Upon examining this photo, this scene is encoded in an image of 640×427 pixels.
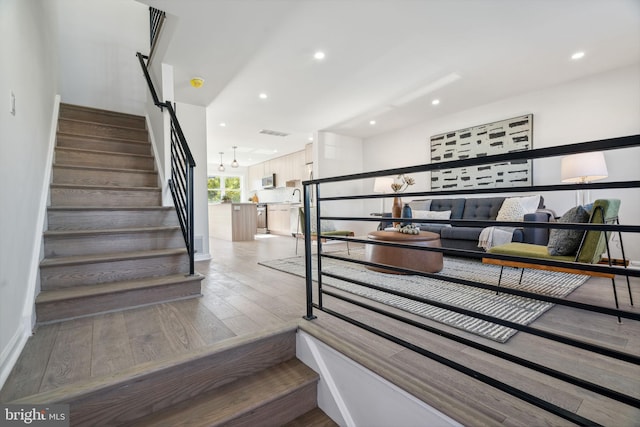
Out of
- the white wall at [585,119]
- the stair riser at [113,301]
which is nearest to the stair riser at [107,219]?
the stair riser at [113,301]

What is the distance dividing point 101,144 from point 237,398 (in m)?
3.18

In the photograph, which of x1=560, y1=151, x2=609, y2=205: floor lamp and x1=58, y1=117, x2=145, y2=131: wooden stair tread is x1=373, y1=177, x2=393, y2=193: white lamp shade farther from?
x1=58, y1=117, x2=145, y2=131: wooden stair tread

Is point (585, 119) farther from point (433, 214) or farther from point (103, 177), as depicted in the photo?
point (103, 177)

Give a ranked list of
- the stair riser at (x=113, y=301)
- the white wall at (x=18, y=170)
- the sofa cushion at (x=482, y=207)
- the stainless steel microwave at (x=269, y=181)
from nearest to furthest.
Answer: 1. the white wall at (x=18, y=170)
2. the stair riser at (x=113, y=301)
3. the sofa cushion at (x=482, y=207)
4. the stainless steel microwave at (x=269, y=181)

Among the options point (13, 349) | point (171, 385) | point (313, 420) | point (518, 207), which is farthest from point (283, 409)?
point (518, 207)

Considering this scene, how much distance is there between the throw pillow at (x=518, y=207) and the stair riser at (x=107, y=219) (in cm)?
399

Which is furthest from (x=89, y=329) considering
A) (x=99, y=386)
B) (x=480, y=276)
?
(x=480, y=276)

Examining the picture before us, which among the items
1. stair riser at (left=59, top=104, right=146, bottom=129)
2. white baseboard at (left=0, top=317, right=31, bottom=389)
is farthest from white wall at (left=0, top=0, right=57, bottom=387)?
stair riser at (left=59, top=104, right=146, bottom=129)

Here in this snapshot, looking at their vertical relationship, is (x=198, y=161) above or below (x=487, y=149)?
below

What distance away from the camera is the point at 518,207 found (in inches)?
152

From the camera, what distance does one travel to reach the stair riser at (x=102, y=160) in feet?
9.16

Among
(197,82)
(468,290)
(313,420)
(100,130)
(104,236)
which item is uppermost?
(197,82)

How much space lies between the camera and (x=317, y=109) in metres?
4.66

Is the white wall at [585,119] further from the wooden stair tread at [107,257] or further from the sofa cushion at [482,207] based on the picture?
the wooden stair tread at [107,257]
